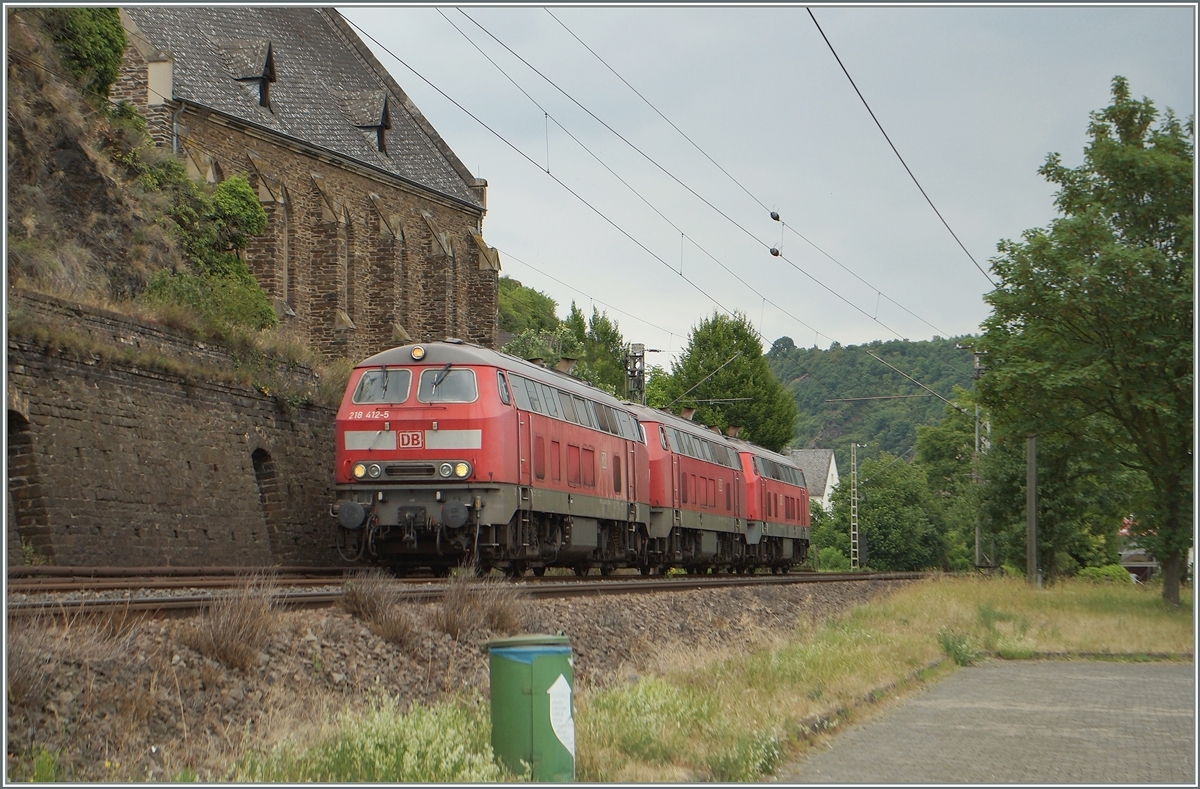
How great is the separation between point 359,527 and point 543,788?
1255 centimetres

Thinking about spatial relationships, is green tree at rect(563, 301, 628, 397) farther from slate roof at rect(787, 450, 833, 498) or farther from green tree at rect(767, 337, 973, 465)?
slate roof at rect(787, 450, 833, 498)

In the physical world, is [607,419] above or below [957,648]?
above

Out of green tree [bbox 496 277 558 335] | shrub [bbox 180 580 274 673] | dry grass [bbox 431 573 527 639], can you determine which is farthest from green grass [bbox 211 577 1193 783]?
green tree [bbox 496 277 558 335]

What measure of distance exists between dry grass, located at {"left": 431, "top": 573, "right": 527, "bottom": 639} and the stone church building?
80.4 ft

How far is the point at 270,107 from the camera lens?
42250 millimetres

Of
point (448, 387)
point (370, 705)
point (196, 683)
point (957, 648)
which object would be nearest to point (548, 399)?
point (448, 387)

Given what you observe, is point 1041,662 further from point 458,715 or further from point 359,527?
point 458,715

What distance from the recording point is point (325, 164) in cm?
4400

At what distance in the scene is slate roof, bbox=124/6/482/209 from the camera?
39.7 meters

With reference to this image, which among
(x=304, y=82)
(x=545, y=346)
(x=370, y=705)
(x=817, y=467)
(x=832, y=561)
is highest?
(x=304, y=82)

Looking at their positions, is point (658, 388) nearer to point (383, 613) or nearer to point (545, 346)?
point (545, 346)

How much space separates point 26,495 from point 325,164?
27.6 metres

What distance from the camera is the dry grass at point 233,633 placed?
9125 millimetres

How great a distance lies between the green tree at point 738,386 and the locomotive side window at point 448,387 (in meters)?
47.4
